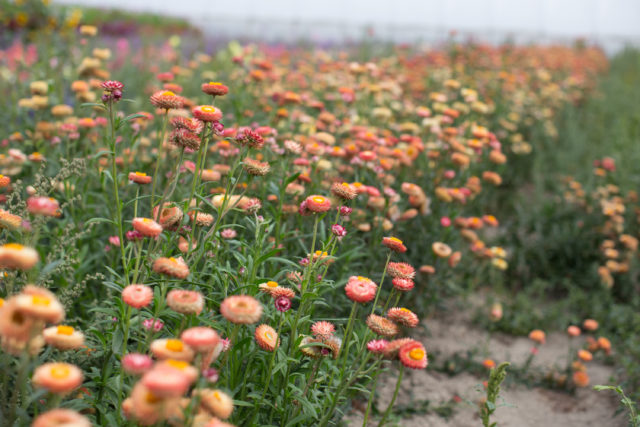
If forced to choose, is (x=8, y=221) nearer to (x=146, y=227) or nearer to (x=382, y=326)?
(x=146, y=227)

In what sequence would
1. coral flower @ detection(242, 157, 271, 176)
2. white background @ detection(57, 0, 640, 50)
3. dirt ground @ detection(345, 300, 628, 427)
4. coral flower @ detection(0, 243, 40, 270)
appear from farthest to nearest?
white background @ detection(57, 0, 640, 50) < dirt ground @ detection(345, 300, 628, 427) < coral flower @ detection(242, 157, 271, 176) < coral flower @ detection(0, 243, 40, 270)

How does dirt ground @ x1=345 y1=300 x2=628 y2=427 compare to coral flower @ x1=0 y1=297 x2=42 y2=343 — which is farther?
dirt ground @ x1=345 y1=300 x2=628 y2=427

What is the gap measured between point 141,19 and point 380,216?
44.8 feet

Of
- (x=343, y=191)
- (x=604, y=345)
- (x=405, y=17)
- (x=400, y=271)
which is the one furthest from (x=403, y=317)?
(x=405, y=17)

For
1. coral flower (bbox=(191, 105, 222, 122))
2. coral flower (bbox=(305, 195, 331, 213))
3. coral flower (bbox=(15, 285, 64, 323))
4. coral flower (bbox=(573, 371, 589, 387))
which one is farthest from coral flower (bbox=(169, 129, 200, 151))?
coral flower (bbox=(573, 371, 589, 387))

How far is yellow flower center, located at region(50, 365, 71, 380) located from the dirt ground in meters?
1.71

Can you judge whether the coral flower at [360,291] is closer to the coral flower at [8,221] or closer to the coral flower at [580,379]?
the coral flower at [8,221]

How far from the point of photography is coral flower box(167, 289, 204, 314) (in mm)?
1368

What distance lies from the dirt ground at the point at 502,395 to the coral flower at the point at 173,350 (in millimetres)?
1556

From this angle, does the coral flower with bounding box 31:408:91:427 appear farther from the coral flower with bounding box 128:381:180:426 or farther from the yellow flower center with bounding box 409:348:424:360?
the yellow flower center with bounding box 409:348:424:360

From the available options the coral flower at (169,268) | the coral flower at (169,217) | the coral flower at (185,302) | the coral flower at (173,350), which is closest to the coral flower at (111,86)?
the coral flower at (169,217)

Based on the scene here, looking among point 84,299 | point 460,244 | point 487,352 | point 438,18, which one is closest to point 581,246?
point 460,244

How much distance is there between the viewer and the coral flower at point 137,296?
4.57 feet

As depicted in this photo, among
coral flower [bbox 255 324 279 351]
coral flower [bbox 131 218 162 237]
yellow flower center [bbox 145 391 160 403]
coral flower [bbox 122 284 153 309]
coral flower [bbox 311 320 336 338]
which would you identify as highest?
coral flower [bbox 131 218 162 237]
